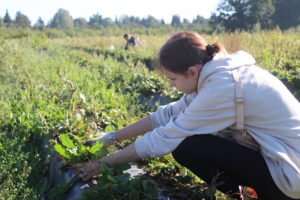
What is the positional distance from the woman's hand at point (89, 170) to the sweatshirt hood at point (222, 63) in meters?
0.91

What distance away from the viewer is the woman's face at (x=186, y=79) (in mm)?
2017

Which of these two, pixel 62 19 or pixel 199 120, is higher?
pixel 62 19

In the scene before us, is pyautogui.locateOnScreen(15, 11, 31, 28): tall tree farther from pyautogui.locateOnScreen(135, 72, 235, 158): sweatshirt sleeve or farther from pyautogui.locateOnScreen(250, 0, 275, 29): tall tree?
pyautogui.locateOnScreen(135, 72, 235, 158): sweatshirt sleeve

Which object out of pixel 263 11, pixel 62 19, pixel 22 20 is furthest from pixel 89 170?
pixel 62 19

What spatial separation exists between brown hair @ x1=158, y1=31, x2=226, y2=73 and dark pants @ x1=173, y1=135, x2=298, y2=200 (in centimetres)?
47

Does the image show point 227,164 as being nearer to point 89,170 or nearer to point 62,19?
point 89,170

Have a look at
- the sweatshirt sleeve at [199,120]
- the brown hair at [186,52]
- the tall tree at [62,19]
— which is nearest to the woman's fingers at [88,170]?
the sweatshirt sleeve at [199,120]

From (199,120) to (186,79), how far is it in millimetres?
288

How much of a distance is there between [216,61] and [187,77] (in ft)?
0.76

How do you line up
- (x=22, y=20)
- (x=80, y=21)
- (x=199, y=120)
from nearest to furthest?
(x=199, y=120) < (x=22, y=20) < (x=80, y=21)

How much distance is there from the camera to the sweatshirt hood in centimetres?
187

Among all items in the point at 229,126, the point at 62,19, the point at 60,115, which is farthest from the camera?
the point at 62,19

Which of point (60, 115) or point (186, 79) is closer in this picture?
point (186, 79)

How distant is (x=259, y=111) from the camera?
185cm
